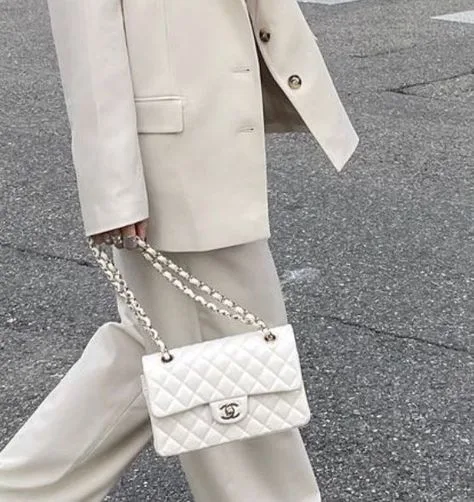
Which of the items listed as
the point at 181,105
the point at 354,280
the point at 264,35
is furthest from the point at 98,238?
the point at 354,280

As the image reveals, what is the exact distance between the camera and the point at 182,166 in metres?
2.19

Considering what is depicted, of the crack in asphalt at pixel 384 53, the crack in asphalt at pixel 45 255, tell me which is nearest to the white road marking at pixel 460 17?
the crack in asphalt at pixel 384 53

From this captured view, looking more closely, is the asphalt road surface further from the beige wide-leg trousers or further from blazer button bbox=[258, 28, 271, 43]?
blazer button bbox=[258, 28, 271, 43]

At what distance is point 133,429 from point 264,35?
2.99 ft

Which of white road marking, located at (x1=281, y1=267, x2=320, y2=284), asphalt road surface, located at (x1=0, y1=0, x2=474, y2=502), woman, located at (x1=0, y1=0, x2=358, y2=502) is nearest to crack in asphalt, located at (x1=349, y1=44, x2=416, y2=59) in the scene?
asphalt road surface, located at (x1=0, y1=0, x2=474, y2=502)

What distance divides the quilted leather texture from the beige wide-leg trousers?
130mm

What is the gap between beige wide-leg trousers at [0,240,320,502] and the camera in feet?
7.64

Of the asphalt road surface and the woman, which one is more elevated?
the woman

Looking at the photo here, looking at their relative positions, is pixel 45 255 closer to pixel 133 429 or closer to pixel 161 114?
pixel 133 429

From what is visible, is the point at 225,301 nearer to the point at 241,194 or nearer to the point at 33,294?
the point at 241,194

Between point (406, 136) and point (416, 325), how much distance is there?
98.5 inches

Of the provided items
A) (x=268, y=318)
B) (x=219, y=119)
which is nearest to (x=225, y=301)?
(x=268, y=318)

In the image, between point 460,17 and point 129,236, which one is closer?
point 129,236

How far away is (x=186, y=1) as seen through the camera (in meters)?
2.14
